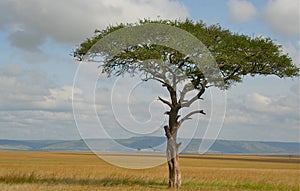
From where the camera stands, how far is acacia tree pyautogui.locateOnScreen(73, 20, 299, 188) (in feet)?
97.3

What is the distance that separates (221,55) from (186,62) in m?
2.12

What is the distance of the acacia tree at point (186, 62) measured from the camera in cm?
2966

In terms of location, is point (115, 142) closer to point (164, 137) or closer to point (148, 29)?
point (164, 137)

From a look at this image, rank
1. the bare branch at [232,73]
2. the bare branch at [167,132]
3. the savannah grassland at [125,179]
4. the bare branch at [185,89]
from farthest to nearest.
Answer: the bare branch at [232,73] → the bare branch at [185,89] → the bare branch at [167,132] → the savannah grassland at [125,179]

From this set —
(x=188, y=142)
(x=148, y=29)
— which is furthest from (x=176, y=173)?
(x=148, y=29)

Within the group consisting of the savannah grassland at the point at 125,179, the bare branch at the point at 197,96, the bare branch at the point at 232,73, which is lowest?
the savannah grassland at the point at 125,179

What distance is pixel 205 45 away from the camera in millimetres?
29969

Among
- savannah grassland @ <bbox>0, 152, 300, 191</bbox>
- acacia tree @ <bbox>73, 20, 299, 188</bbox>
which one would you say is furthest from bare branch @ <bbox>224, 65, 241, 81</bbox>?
savannah grassland @ <bbox>0, 152, 300, 191</bbox>

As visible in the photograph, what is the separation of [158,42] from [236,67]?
17.7 ft

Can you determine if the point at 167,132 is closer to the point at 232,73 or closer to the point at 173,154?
the point at 173,154

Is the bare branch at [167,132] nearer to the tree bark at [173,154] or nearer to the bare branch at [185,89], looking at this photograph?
the tree bark at [173,154]

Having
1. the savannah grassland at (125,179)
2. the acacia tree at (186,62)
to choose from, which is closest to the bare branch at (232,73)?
the acacia tree at (186,62)

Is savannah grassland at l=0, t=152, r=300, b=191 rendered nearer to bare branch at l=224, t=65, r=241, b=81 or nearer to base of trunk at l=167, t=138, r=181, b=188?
base of trunk at l=167, t=138, r=181, b=188

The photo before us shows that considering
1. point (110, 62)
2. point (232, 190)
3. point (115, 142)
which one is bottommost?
point (232, 190)
